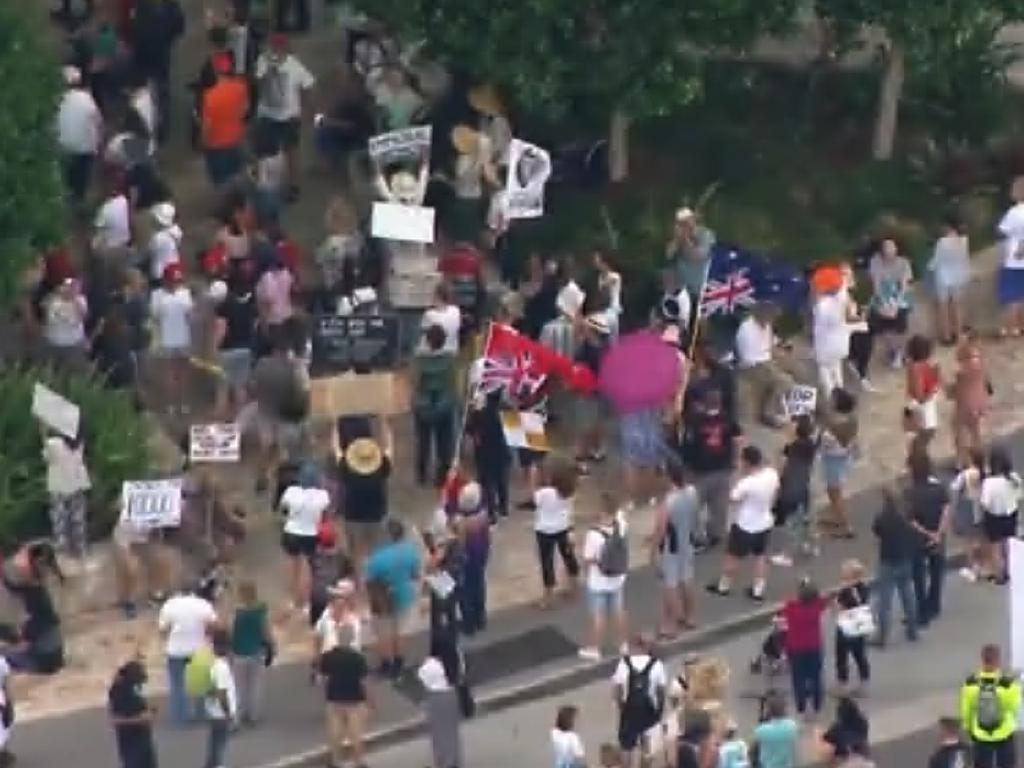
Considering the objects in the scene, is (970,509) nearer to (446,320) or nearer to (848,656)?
(848,656)

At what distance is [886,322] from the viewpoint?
35562 millimetres

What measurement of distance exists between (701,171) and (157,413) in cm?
649

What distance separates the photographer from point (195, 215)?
3681cm

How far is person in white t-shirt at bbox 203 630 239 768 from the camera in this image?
95.8ft

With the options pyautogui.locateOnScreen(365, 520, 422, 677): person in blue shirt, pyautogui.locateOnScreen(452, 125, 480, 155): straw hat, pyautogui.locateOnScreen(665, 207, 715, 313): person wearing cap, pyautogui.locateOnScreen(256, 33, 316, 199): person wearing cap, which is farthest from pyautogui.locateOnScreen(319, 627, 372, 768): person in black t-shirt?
pyautogui.locateOnScreen(256, 33, 316, 199): person wearing cap

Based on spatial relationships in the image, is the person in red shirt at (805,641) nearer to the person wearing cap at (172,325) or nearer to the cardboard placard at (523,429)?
the cardboard placard at (523,429)

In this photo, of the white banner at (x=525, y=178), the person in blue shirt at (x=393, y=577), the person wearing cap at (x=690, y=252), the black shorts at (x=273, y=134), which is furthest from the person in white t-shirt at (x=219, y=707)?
the black shorts at (x=273, y=134)

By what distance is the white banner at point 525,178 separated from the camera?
114 ft

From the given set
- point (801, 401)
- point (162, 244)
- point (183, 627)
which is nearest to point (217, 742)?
point (183, 627)

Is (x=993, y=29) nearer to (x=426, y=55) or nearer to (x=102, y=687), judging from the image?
(x=426, y=55)

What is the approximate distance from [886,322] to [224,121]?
19.9 feet

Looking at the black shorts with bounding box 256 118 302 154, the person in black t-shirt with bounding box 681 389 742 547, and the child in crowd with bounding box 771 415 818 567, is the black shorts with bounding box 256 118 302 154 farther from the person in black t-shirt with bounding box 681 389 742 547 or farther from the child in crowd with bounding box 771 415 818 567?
the child in crowd with bounding box 771 415 818 567

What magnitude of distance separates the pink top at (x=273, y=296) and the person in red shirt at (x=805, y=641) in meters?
5.77

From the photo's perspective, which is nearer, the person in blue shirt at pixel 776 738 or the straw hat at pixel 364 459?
the person in blue shirt at pixel 776 738
